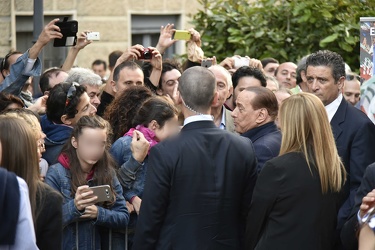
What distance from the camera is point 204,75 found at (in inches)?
268

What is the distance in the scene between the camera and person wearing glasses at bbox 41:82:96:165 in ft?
27.2

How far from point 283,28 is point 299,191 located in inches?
273

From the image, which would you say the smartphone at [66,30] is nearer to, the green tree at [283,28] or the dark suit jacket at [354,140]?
the green tree at [283,28]

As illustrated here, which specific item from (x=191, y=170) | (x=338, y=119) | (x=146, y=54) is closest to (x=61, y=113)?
(x=146, y=54)

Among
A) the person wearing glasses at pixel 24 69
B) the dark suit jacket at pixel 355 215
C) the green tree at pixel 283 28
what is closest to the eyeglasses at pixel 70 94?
the person wearing glasses at pixel 24 69

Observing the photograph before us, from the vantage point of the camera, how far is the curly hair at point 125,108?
28.1 ft

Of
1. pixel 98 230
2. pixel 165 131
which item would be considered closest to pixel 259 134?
pixel 165 131

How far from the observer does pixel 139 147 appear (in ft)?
25.8

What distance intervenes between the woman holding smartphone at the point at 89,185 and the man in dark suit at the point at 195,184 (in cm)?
88

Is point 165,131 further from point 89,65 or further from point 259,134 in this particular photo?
point 89,65

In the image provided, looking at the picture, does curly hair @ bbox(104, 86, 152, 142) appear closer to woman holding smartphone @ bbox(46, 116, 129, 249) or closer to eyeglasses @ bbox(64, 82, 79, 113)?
eyeglasses @ bbox(64, 82, 79, 113)

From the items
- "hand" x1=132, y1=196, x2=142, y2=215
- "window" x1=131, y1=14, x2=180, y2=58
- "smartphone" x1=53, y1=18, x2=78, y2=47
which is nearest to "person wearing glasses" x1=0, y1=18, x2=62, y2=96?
"smartphone" x1=53, y1=18, x2=78, y2=47

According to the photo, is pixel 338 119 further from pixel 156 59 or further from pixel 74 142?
pixel 156 59

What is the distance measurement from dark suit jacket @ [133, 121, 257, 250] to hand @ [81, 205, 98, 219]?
0.89m
